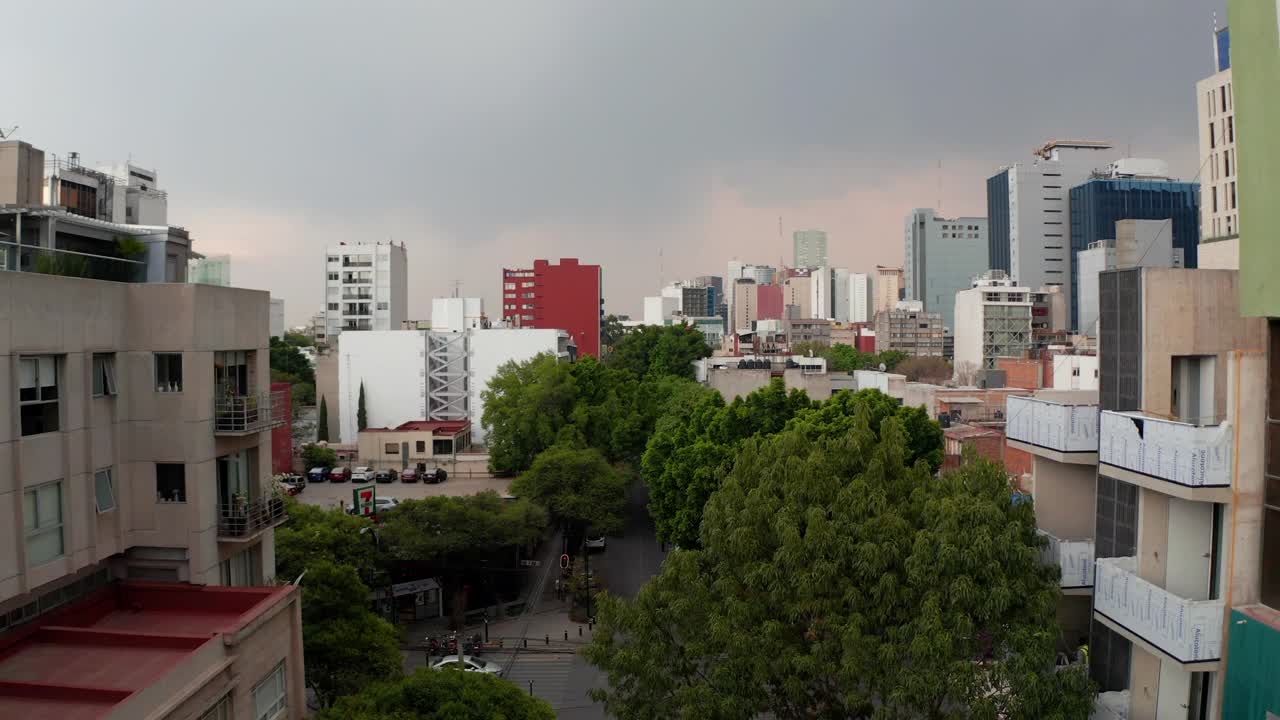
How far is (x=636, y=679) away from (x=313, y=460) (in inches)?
2006

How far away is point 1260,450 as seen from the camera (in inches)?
464

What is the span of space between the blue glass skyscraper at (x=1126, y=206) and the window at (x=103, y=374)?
159 metres

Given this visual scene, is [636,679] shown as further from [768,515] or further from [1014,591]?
[1014,591]

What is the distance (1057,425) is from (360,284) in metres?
116

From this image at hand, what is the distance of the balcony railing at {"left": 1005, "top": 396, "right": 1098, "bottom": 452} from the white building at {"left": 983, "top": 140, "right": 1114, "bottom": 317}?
548ft

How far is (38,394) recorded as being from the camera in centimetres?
1359

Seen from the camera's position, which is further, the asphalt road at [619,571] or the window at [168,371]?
the asphalt road at [619,571]

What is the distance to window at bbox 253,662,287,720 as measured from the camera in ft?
49.0

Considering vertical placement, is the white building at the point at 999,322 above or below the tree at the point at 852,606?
above

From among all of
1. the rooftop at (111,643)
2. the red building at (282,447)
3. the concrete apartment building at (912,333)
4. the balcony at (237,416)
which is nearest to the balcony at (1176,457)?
the rooftop at (111,643)

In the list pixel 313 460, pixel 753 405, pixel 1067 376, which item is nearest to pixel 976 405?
pixel 1067 376

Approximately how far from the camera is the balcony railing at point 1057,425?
15.3 m

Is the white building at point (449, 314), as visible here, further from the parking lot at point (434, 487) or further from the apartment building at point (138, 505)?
the apartment building at point (138, 505)

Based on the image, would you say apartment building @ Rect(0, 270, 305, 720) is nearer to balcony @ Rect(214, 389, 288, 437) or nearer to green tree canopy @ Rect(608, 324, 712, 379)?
balcony @ Rect(214, 389, 288, 437)
